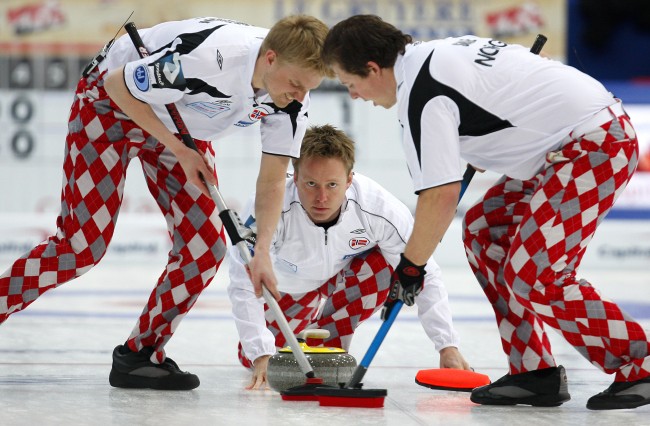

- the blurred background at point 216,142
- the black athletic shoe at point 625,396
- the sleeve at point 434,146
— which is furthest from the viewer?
the blurred background at point 216,142

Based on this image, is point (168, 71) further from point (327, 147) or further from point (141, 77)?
point (327, 147)

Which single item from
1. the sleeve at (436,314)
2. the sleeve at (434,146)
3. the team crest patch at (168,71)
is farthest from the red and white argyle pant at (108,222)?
the sleeve at (434,146)

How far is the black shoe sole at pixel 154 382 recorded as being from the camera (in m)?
3.34

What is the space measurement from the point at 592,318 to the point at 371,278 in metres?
1.26

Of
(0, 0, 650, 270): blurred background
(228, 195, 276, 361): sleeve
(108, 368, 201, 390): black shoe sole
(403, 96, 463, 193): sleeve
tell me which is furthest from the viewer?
(0, 0, 650, 270): blurred background

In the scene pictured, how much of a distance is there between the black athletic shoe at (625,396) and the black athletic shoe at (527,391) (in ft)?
0.59

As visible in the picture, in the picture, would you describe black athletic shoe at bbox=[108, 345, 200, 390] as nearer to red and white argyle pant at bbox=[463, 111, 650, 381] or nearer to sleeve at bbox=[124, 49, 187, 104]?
sleeve at bbox=[124, 49, 187, 104]

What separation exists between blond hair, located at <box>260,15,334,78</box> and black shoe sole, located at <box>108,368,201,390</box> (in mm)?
1073

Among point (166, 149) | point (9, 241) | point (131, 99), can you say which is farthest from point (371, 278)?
point (9, 241)

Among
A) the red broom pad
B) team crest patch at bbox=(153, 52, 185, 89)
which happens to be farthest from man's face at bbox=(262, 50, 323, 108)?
the red broom pad

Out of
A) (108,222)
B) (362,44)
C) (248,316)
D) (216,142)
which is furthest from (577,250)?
(216,142)

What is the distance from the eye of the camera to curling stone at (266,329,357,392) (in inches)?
125

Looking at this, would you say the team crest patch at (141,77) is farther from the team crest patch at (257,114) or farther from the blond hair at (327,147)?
the blond hair at (327,147)

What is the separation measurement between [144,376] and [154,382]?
38 millimetres
